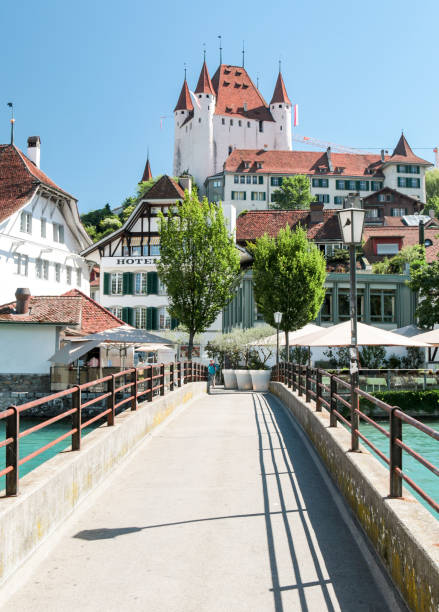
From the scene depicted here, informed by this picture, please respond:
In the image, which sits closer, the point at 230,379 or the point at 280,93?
the point at 230,379

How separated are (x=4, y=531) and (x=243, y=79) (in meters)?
153

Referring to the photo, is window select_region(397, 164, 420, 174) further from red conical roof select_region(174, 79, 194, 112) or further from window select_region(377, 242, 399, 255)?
window select_region(377, 242, 399, 255)

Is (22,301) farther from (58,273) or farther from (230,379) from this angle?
(58,273)

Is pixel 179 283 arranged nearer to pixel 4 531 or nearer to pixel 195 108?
pixel 4 531

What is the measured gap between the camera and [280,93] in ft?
472

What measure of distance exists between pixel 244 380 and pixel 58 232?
17.5m

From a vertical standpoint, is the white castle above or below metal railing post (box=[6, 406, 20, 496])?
above

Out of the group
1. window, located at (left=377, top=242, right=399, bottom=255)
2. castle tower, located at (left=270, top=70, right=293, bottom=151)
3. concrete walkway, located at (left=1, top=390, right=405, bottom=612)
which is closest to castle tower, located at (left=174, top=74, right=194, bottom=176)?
castle tower, located at (left=270, top=70, right=293, bottom=151)

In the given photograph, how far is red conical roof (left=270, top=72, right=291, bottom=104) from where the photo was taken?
143m

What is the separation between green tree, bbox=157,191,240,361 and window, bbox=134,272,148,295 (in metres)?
15.1

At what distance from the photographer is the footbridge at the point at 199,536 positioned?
4914 mm

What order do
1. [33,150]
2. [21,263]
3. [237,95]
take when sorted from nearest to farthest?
[21,263] < [33,150] < [237,95]

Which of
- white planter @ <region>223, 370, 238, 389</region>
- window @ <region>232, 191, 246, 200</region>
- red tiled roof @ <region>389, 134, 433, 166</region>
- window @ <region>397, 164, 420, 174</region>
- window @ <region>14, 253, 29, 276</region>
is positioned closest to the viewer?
white planter @ <region>223, 370, 238, 389</region>

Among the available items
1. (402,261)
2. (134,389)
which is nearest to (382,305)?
(402,261)
